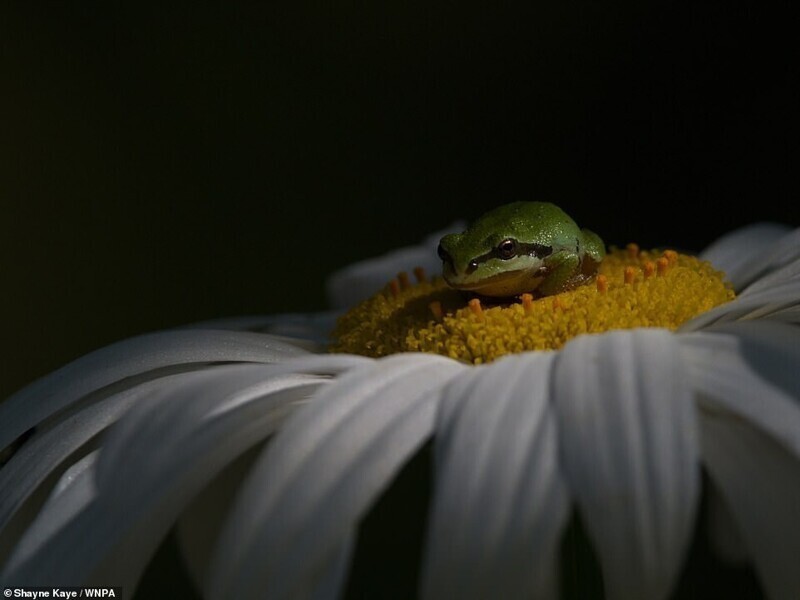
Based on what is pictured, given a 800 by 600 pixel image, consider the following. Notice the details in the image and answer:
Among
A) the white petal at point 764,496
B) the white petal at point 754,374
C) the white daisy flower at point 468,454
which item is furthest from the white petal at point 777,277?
the white petal at point 764,496

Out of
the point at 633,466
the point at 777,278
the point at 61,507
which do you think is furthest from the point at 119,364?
the point at 777,278

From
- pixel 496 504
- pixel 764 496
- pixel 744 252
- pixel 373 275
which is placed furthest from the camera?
pixel 373 275

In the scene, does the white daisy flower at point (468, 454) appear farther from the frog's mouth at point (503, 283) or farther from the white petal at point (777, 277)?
the white petal at point (777, 277)

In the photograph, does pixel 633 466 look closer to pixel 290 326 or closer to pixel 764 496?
pixel 764 496

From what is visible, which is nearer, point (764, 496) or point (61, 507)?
point (764, 496)

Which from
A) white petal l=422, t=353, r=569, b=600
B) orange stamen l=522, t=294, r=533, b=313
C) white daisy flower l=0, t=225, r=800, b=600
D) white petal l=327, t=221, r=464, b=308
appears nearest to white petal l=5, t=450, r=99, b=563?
white daisy flower l=0, t=225, r=800, b=600

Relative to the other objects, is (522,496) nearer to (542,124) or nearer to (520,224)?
(520,224)

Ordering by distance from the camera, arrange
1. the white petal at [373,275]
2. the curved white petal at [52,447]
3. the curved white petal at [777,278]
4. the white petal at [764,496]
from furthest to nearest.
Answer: the white petal at [373,275] < the curved white petal at [777,278] < the curved white petal at [52,447] < the white petal at [764,496]
